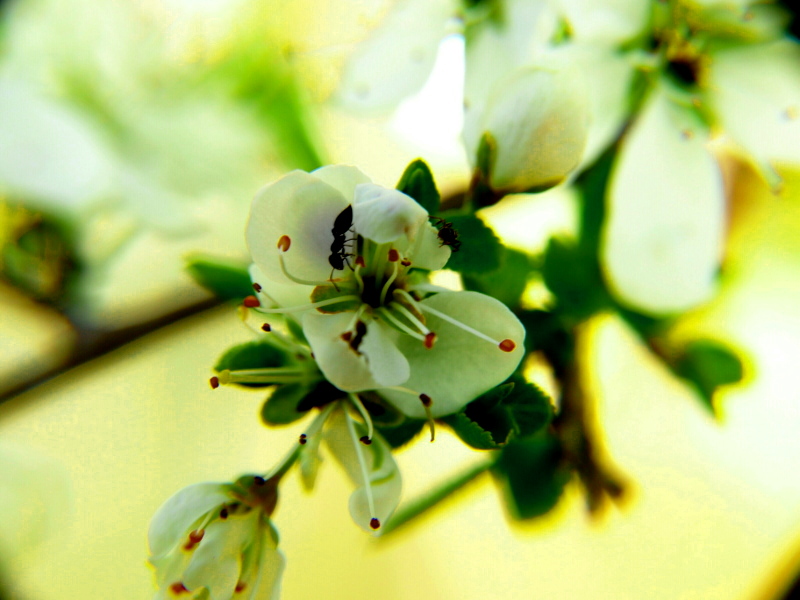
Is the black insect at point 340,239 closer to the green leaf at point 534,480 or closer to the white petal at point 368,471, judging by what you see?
the white petal at point 368,471

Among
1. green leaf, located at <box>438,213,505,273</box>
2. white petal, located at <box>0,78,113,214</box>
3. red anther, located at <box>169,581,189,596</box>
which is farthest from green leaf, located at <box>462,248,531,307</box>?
white petal, located at <box>0,78,113,214</box>

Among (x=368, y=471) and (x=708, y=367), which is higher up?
(x=368, y=471)

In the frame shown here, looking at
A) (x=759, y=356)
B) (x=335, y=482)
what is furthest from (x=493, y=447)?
(x=335, y=482)

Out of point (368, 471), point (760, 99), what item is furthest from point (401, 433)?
point (760, 99)

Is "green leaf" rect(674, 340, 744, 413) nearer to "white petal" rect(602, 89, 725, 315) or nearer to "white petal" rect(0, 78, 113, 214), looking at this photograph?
"white petal" rect(602, 89, 725, 315)

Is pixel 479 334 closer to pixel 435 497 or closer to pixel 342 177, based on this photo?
pixel 342 177

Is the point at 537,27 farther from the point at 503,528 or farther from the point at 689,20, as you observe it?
the point at 503,528

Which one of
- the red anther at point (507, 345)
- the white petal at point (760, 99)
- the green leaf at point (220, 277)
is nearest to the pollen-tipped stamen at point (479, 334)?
the red anther at point (507, 345)
